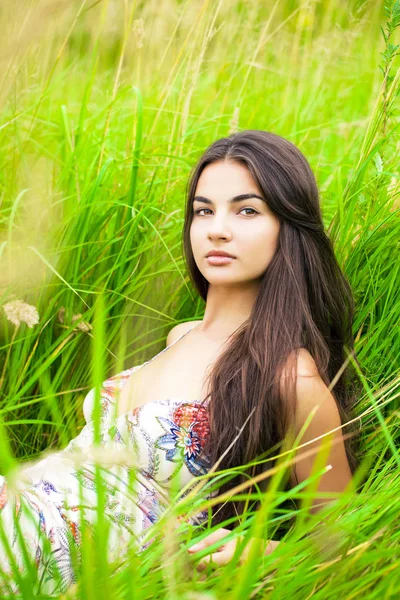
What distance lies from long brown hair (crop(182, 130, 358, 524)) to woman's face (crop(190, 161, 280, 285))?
2 cm

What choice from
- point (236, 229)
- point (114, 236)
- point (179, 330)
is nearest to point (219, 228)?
point (236, 229)

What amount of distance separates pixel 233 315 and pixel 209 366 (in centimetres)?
14

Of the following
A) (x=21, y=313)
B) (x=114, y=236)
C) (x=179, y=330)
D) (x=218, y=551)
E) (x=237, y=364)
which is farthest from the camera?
(x=114, y=236)

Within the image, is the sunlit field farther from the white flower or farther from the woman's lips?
the woman's lips

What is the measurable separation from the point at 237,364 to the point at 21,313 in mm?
494

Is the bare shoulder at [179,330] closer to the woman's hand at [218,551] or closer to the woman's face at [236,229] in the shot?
the woman's face at [236,229]

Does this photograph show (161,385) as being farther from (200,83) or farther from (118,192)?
(200,83)

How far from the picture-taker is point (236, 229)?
1.59m

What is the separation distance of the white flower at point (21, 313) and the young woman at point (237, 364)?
0.70ft

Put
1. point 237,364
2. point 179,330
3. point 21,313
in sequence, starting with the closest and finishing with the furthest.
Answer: point 237,364
point 21,313
point 179,330

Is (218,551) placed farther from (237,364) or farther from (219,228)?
(219,228)

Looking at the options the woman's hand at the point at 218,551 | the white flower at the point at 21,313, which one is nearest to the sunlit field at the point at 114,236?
the white flower at the point at 21,313

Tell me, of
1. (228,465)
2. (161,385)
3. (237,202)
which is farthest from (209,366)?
(237,202)

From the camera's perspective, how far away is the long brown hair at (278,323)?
1.48m
